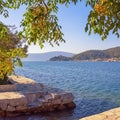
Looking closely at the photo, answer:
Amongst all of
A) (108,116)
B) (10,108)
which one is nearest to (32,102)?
(10,108)

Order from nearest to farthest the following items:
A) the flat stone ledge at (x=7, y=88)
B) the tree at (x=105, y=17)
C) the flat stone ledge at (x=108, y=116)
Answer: the tree at (x=105, y=17) → the flat stone ledge at (x=108, y=116) → the flat stone ledge at (x=7, y=88)

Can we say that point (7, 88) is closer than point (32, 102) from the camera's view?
No

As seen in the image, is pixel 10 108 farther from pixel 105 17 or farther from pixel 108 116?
pixel 105 17

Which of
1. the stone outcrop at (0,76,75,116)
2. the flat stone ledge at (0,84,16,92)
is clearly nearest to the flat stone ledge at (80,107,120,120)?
the stone outcrop at (0,76,75,116)

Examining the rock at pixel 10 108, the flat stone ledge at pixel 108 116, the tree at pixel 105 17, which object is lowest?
the rock at pixel 10 108

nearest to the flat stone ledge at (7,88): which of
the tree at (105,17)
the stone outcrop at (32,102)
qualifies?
the stone outcrop at (32,102)

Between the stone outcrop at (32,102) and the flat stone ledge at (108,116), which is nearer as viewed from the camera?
the flat stone ledge at (108,116)

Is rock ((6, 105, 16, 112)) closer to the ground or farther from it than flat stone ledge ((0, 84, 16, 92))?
closer to the ground

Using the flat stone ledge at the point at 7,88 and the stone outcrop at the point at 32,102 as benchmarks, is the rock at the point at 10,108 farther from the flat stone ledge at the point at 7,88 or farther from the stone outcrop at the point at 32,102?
the flat stone ledge at the point at 7,88

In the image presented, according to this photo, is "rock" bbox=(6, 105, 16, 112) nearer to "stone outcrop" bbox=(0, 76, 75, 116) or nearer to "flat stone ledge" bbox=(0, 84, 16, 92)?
"stone outcrop" bbox=(0, 76, 75, 116)

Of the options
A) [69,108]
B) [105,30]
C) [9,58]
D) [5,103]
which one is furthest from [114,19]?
[69,108]

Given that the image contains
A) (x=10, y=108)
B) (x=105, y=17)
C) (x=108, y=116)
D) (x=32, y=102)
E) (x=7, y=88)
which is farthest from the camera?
(x=7, y=88)

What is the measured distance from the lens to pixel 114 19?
7090 millimetres

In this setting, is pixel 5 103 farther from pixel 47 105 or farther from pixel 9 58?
pixel 9 58
